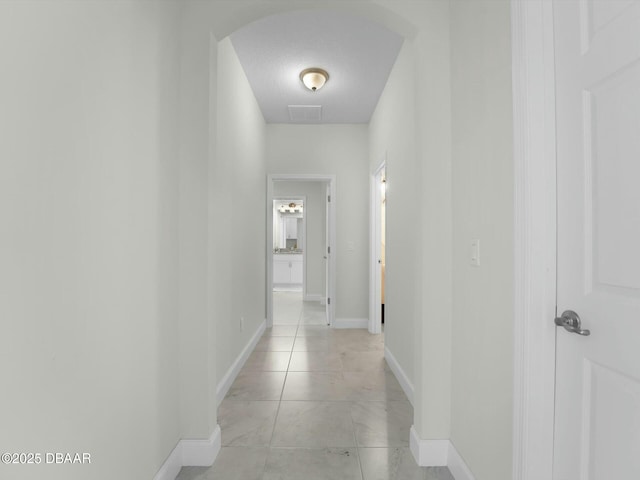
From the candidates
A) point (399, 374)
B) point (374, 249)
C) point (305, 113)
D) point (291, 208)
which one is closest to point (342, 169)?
point (305, 113)

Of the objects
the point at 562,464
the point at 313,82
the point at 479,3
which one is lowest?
the point at 562,464

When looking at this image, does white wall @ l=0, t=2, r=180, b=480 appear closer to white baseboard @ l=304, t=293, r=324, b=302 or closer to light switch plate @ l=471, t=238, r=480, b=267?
light switch plate @ l=471, t=238, r=480, b=267

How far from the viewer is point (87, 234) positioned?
999 millimetres

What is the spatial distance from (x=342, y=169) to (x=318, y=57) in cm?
171

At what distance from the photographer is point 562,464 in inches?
41.3

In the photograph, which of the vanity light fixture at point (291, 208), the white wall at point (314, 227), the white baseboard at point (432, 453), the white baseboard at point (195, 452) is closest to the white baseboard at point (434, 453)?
the white baseboard at point (432, 453)

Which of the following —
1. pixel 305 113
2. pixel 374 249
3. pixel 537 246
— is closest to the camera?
pixel 537 246

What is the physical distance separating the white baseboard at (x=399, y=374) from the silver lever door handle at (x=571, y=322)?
1.58 metres

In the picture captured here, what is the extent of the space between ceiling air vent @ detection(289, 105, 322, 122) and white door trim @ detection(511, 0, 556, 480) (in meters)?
2.95

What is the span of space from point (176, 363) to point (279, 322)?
10.6 ft

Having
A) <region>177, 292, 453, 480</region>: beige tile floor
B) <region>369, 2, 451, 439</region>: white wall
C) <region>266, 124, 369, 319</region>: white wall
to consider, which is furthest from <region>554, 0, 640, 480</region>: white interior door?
<region>266, 124, 369, 319</region>: white wall

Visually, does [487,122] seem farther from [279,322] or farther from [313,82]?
[279,322]

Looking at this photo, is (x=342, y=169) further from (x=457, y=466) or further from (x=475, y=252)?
(x=457, y=466)

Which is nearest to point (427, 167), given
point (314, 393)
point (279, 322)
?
point (314, 393)
